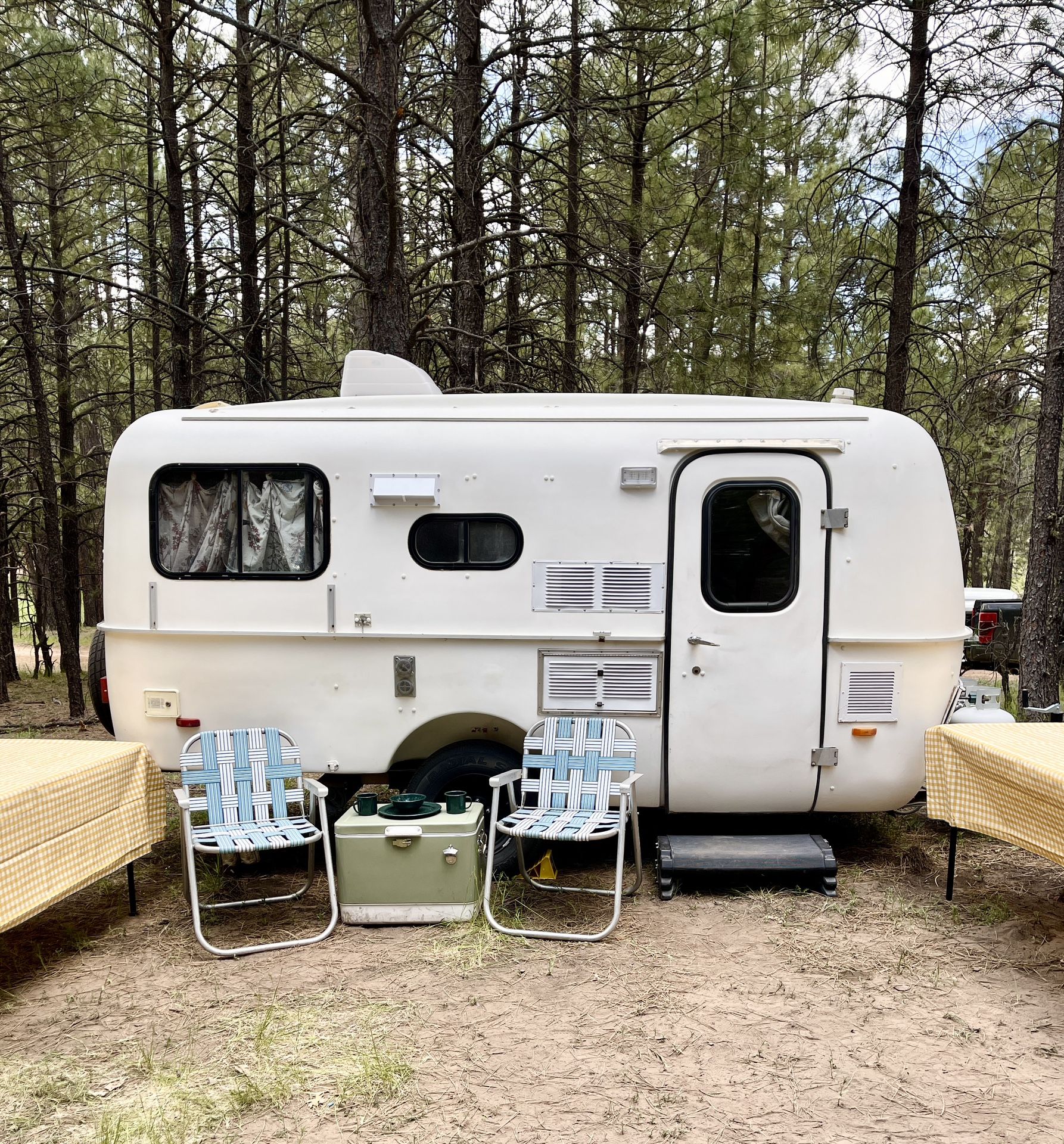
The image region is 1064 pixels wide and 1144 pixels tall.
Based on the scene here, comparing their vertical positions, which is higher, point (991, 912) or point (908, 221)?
point (908, 221)

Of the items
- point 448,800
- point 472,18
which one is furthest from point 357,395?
point 472,18

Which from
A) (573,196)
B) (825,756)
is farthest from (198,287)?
(825,756)

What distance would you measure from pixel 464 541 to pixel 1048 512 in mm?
4439

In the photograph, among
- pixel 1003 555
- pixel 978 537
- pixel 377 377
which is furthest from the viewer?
pixel 1003 555

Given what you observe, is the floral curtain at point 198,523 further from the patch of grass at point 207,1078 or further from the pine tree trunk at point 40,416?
the pine tree trunk at point 40,416

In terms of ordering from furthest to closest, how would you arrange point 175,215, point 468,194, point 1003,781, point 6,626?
1. point 6,626
2. point 175,215
3. point 468,194
4. point 1003,781

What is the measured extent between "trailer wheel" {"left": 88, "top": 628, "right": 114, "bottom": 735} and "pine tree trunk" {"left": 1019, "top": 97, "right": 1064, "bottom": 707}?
20.3 ft

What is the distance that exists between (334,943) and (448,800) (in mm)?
875

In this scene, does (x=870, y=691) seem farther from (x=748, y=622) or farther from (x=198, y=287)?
(x=198, y=287)

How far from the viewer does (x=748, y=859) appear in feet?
16.6

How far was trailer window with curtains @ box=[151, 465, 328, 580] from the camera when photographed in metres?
5.19

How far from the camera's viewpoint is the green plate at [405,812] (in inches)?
191

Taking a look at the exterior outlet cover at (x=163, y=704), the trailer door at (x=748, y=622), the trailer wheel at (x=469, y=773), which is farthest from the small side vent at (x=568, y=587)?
the exterior outlet cover at (x=163, y=704)

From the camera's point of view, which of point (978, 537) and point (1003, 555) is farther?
point (1003, 555)
